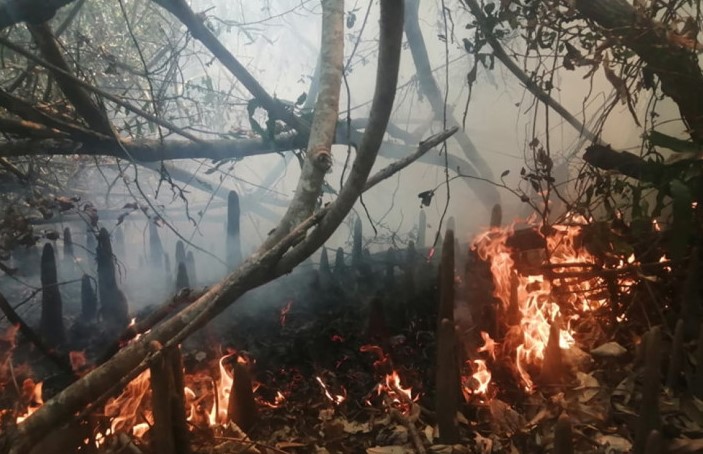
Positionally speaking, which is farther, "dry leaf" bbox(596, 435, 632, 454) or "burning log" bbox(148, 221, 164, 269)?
"burning log" bbox(148, 221, 164, 269)

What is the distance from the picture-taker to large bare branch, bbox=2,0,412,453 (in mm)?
1900

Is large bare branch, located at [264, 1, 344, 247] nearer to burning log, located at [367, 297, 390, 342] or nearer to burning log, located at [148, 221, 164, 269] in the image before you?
burning log, located at [367, 297, 390, 342]

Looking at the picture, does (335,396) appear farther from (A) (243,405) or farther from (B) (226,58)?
(B) (226,58)

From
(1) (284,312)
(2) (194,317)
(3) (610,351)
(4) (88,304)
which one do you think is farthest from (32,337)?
(3) (610,351)

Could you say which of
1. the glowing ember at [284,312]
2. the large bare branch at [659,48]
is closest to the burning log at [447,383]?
the large bare branch at [659,48]

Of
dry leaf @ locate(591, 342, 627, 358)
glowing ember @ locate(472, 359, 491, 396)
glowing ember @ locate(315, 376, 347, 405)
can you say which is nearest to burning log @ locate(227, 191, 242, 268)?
glowing ember @ locate(315, 376, 347, 405)

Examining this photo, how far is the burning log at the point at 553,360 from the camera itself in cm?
283

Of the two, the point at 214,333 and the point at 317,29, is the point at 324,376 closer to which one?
the point at 214,333

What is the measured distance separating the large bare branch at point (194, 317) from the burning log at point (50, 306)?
2.35 metres

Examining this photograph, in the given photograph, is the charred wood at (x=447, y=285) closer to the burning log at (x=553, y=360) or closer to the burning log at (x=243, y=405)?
the burning log at (x=553, y=360)

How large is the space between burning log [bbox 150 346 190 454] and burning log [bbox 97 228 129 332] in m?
2.76

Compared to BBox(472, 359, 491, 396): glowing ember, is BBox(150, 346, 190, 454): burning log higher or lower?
higher

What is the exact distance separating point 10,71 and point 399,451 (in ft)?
18.2

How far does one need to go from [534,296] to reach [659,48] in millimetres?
1876
